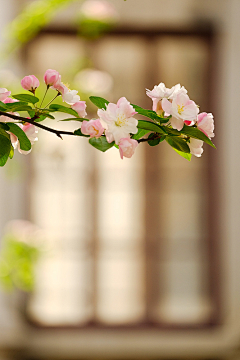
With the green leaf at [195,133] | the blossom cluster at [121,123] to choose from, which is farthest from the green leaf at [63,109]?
the green leaf at [195,133]

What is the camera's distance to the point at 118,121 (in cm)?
31

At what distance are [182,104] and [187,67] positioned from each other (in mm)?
2326

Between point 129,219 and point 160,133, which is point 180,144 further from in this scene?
point 129,219

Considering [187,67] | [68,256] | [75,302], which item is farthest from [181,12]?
[75,302]

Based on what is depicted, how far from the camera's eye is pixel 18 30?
2.54ft

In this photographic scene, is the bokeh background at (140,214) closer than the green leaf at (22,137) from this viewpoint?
No

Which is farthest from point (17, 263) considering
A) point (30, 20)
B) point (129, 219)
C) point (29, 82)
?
point (129, 219)

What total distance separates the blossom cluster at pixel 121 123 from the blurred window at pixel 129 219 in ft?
7.00

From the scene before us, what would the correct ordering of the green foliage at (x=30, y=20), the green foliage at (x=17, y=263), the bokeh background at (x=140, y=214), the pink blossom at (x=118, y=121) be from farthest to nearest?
the bokeh background at (x=140, y=214) < the green foliage at (x=17, y=263) < the green foliage at (x=30, y=20) < the pink blossom at (x=118, y=121)

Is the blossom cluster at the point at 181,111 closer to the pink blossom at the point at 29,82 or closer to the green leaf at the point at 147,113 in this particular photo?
the green leaf at the point at 147,113

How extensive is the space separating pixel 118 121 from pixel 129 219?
2.24 meters

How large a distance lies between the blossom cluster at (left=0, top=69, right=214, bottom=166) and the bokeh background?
2.09m

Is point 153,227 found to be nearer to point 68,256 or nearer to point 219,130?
point 68,256

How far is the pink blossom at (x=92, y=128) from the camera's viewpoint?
0.30 metres
